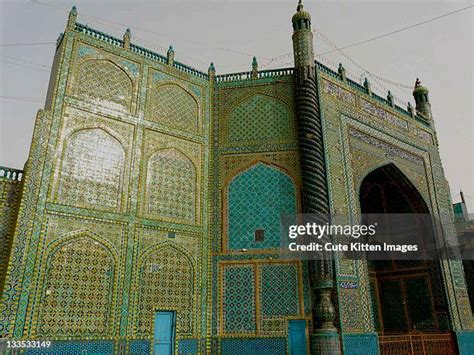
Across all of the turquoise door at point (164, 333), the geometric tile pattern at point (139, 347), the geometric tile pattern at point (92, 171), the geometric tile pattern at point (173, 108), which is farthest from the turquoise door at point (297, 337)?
the geometric tile pattern at point (173, 108)

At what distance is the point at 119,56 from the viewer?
12.0m

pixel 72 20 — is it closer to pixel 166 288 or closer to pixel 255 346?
pixel 166 288

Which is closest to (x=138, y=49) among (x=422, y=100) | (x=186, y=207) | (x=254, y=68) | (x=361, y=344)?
(x=254, y=68)

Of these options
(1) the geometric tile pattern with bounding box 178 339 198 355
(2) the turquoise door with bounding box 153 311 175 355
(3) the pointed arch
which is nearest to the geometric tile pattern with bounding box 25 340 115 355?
(2) the turquoise door with bounding box 153 311 175 355

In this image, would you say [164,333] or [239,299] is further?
[239,299]

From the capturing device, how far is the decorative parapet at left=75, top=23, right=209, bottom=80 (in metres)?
11.6

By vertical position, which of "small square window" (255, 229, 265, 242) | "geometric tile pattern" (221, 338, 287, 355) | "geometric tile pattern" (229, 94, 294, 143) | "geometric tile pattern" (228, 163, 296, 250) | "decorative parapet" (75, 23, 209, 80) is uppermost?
"decorative parapet" (75, 23, 209, 80)

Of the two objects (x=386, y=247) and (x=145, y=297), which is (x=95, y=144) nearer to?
(x=145, y=297)

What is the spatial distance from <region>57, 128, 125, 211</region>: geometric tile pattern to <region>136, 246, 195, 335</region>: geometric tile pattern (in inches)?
70.9

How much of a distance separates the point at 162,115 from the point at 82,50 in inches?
110

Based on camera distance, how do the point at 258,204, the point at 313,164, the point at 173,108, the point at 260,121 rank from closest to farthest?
the point at 313,164 < the point at 258,204 < the point at 173,108 < the point at 260,121

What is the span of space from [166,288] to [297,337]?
3621 mm

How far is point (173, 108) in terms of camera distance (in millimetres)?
12539

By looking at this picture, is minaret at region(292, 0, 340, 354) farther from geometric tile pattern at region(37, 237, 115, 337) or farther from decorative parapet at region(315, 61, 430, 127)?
geometric tile pattern at region(37, 237, 115, 337)
